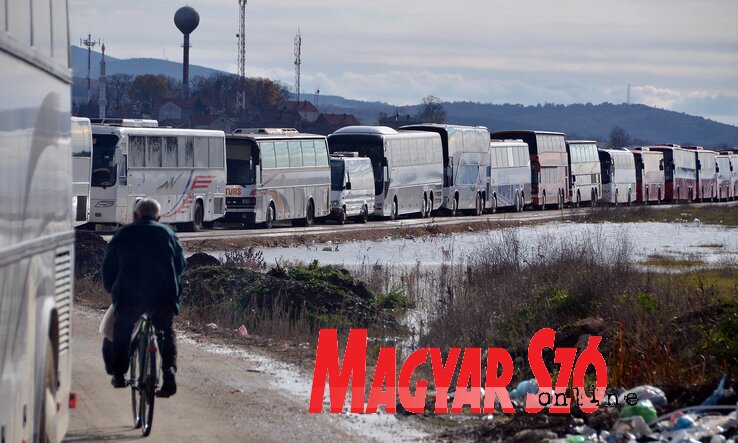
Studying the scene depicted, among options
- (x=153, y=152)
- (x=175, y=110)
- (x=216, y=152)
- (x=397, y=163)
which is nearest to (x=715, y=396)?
(x=153, y=152)

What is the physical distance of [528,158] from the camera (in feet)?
229

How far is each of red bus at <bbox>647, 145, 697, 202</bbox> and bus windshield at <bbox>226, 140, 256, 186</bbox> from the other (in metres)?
50.8

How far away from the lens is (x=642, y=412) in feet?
31.6

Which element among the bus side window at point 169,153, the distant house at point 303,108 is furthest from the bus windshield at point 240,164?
the distant house at point 303,108

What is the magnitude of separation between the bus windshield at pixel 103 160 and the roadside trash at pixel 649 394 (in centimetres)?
2791

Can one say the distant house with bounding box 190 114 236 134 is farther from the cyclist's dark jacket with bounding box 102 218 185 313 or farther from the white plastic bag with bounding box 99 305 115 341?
the cyclist's dark jacket with bounding box 102 218 185 313

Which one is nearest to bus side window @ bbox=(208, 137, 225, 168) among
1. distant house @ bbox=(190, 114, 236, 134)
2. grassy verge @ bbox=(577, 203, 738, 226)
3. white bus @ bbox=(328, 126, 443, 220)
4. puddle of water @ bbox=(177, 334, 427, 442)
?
white bus @ bbox=(328, 126, 443, 220)

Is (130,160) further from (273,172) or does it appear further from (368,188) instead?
(368,188)

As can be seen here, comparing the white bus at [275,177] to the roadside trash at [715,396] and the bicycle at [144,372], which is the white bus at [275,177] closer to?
the bicycle at [144,372]

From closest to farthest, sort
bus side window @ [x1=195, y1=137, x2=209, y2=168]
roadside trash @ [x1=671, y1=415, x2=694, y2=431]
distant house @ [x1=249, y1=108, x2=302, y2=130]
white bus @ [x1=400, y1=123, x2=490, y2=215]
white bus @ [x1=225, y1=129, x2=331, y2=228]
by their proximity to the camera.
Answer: roadside trash @ [x1=671, y1=415, x2=694, y2=431], bus side window @ [x1=195, y1=137, x2=209, y2=168], white bus @ [x1=225, y1=129, x2=331, y2=228], white bus @ [x1=400, y1=123, x2=490, y2=215], distant house @ [x1=249, y1=108, x2=302, y2=130]

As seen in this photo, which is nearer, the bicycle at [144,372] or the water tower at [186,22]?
the bicycle at [144,372]

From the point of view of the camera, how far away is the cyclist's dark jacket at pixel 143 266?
9.82m

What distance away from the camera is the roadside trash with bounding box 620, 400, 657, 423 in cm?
958

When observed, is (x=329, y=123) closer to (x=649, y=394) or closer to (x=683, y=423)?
(x=649, y=394)
